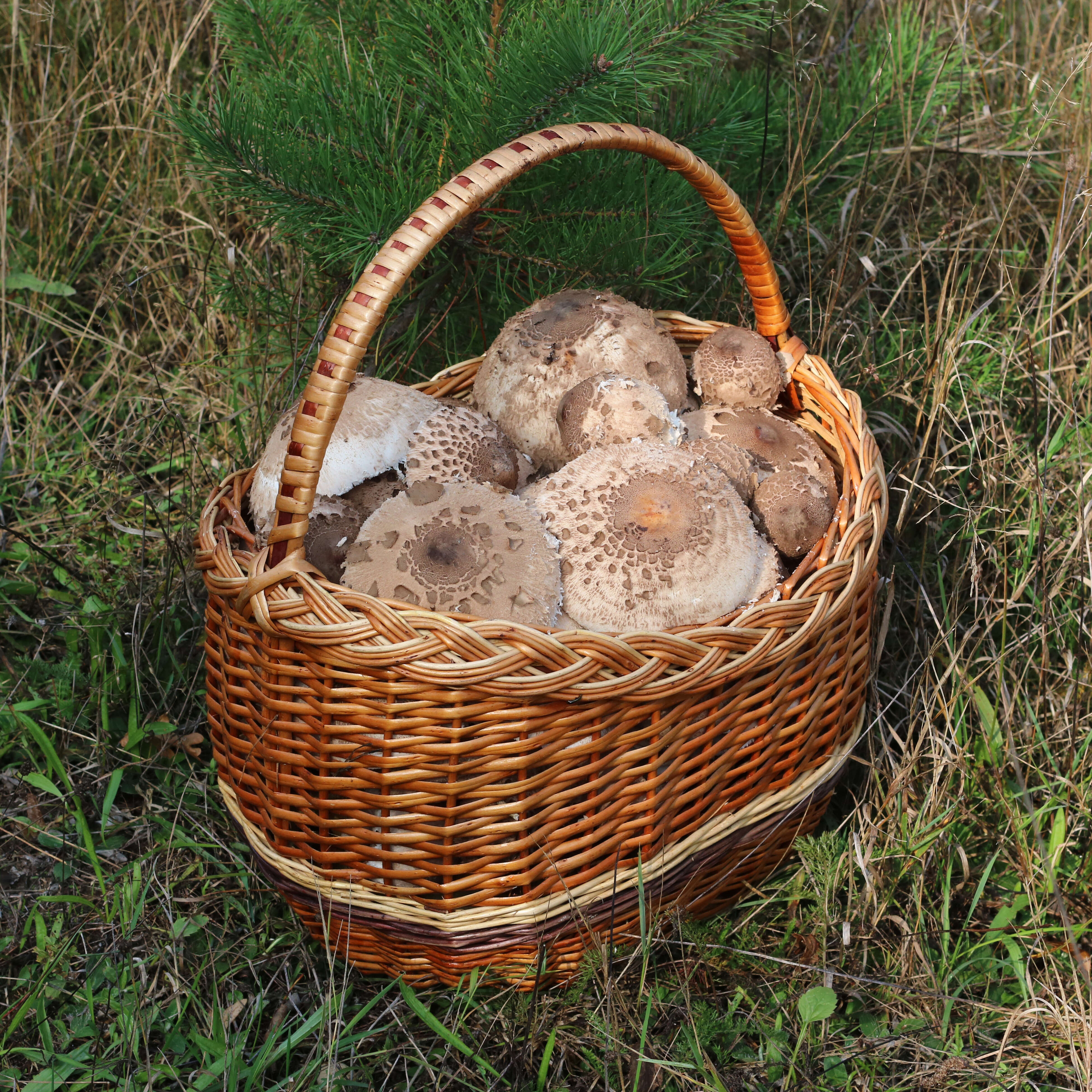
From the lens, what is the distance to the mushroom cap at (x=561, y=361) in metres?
2.27

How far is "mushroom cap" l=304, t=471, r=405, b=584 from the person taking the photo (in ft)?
6.28

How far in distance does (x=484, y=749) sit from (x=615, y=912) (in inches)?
18.5

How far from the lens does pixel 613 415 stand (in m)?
2.11

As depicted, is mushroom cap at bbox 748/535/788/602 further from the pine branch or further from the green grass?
the pine branch

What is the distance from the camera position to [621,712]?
1635 mm

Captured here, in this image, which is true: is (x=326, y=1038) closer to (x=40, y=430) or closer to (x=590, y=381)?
(x=590, y=381)

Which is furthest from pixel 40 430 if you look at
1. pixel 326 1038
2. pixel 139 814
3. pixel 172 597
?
pixel 326 1038

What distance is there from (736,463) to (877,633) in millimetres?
571

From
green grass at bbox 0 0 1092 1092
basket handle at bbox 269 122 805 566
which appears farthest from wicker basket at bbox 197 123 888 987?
green grass at bbox 0 0 1092 1092

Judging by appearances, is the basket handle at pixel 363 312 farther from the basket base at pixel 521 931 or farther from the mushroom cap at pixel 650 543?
the basket base at pixel 521 931

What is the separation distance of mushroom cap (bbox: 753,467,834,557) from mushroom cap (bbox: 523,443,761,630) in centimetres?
11

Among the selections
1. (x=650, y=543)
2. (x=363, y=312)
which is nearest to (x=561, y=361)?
(x=650, y=543)

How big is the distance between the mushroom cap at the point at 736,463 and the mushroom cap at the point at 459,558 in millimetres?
456

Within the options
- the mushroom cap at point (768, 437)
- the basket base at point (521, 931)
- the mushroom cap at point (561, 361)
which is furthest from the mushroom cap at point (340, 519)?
Answer: the mushroom cap at point (768, 437)
